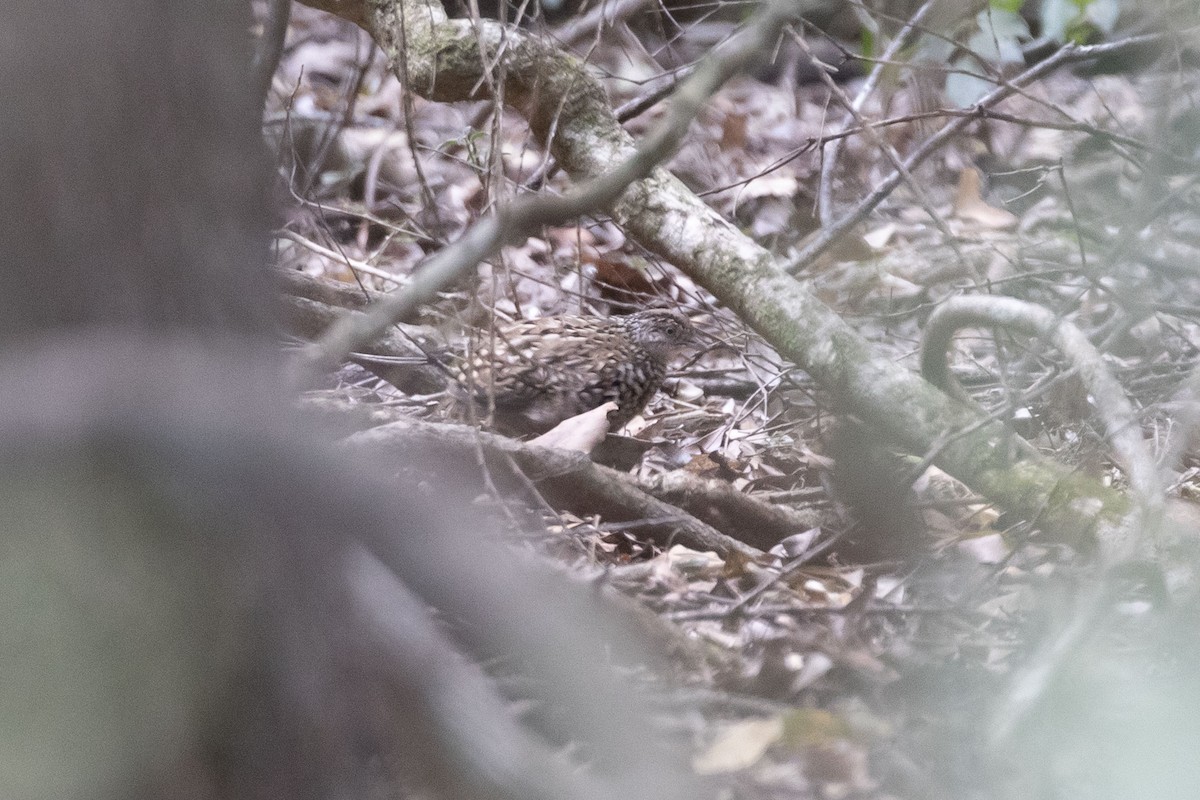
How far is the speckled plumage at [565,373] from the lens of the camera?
4.29 m

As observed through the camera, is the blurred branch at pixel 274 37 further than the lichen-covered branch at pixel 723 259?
No

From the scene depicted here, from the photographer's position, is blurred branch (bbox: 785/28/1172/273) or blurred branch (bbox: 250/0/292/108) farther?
blurred branch (bbox: 785/28/1172/273)

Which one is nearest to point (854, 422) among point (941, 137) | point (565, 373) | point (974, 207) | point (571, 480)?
point (571, 480)

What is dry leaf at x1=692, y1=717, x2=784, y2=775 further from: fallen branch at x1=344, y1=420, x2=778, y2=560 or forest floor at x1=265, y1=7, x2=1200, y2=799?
fallen branch at x1=344, y1=420, x2=778, y2=560

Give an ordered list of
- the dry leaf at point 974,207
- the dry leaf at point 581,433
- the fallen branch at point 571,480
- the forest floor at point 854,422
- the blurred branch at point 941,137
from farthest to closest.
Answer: the dry leaf at point 974,207
the blurred branch at point 941,137
the dry leaf at point 581,433
the fallen branch at point 571,480
the forest floor at point 854,422

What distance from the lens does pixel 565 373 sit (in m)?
4.35

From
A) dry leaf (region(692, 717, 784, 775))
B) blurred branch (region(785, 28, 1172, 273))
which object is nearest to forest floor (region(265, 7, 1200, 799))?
dry leaf (region(692, 717, 784, 775))

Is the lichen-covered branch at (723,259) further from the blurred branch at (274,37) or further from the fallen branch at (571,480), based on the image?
the fallen branch at (571,480)

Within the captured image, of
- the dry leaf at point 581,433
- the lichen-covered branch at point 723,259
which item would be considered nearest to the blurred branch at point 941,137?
the lichen-covered branch at point 723,259

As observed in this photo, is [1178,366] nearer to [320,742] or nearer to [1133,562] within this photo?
[1133,562]

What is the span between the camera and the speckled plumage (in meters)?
4.29

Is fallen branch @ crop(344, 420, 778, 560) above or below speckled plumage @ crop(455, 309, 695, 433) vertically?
above

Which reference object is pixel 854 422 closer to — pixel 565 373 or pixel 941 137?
pixel 565 373

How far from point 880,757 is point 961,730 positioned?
149mm
